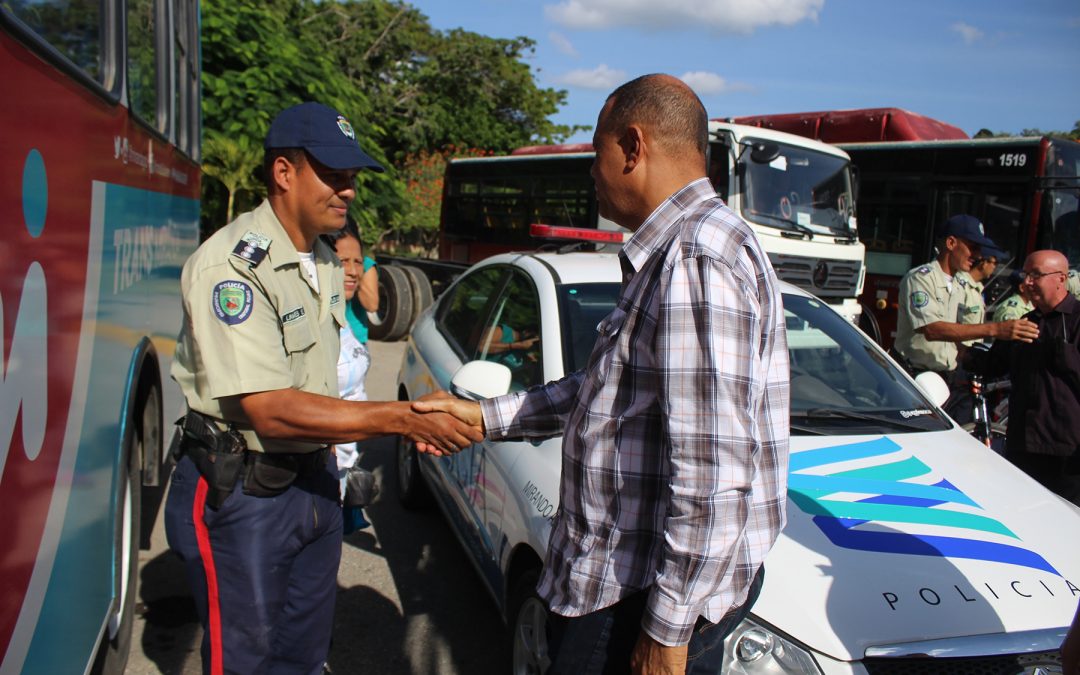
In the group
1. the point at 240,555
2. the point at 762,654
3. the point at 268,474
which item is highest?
the point at 268,474

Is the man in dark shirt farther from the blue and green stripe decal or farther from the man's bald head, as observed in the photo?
the blue and green stripe decal

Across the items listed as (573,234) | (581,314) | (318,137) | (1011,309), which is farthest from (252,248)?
(1011,309)

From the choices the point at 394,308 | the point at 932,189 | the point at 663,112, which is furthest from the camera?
the point at 394,308

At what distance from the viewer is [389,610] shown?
3.80 meters

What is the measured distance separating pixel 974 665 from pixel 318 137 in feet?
7.22

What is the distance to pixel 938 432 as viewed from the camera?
327cm

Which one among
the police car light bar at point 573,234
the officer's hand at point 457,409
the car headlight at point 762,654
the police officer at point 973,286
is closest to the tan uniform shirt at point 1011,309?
the police officer at point 973,286

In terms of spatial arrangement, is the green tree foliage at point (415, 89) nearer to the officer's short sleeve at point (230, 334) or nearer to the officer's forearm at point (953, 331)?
the officer's forearm at point (953, 331)

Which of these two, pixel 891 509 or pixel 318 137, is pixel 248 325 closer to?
pixel 318 137

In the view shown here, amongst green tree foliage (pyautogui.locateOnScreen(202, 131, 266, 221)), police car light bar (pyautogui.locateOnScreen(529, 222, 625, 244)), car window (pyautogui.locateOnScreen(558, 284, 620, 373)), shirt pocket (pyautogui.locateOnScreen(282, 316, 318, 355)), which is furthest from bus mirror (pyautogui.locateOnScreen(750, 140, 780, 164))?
shirt pocket (pyautogui.locateOnScreen(282, 316, 318, 355))

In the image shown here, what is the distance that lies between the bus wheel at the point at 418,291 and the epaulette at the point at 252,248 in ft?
29.9

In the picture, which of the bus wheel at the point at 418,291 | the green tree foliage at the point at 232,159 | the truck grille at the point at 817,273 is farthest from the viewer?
the bus wheel at the point at 418,291

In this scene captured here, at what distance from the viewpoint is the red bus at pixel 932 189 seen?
9.40m

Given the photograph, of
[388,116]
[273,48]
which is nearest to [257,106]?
[273,48]
